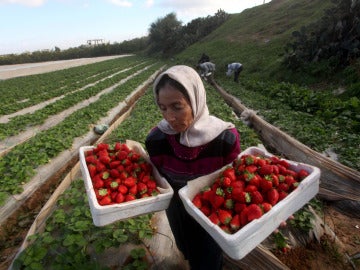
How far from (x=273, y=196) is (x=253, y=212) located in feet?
0.71

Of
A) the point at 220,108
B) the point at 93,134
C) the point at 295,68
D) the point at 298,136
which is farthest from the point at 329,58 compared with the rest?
the point at 93,134

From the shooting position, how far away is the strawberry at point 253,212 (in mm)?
1571

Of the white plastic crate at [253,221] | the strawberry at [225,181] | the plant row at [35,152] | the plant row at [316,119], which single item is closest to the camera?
the white plastic crate at [253,221]

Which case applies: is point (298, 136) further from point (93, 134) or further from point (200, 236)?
point (93, 134)

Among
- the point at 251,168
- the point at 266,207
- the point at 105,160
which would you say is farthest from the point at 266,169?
the point at 105,160

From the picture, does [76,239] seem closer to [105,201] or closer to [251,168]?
[105,201]

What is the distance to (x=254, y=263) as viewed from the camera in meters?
2.58

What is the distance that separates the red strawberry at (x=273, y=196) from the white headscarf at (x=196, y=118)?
1.74 feet

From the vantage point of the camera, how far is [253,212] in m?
1.59

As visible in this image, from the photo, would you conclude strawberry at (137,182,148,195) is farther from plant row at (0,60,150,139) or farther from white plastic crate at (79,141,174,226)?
plant row at (0,60,150,139)

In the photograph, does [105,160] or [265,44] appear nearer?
[105,160]

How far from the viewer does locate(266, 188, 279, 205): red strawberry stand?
1718mm

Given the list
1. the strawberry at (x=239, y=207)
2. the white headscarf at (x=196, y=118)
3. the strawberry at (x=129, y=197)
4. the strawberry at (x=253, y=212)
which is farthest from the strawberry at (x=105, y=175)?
the strawberry at (x=253, y=212)

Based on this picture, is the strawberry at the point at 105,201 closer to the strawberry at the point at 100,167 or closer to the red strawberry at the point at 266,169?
the strawberry at the point at 100,167
